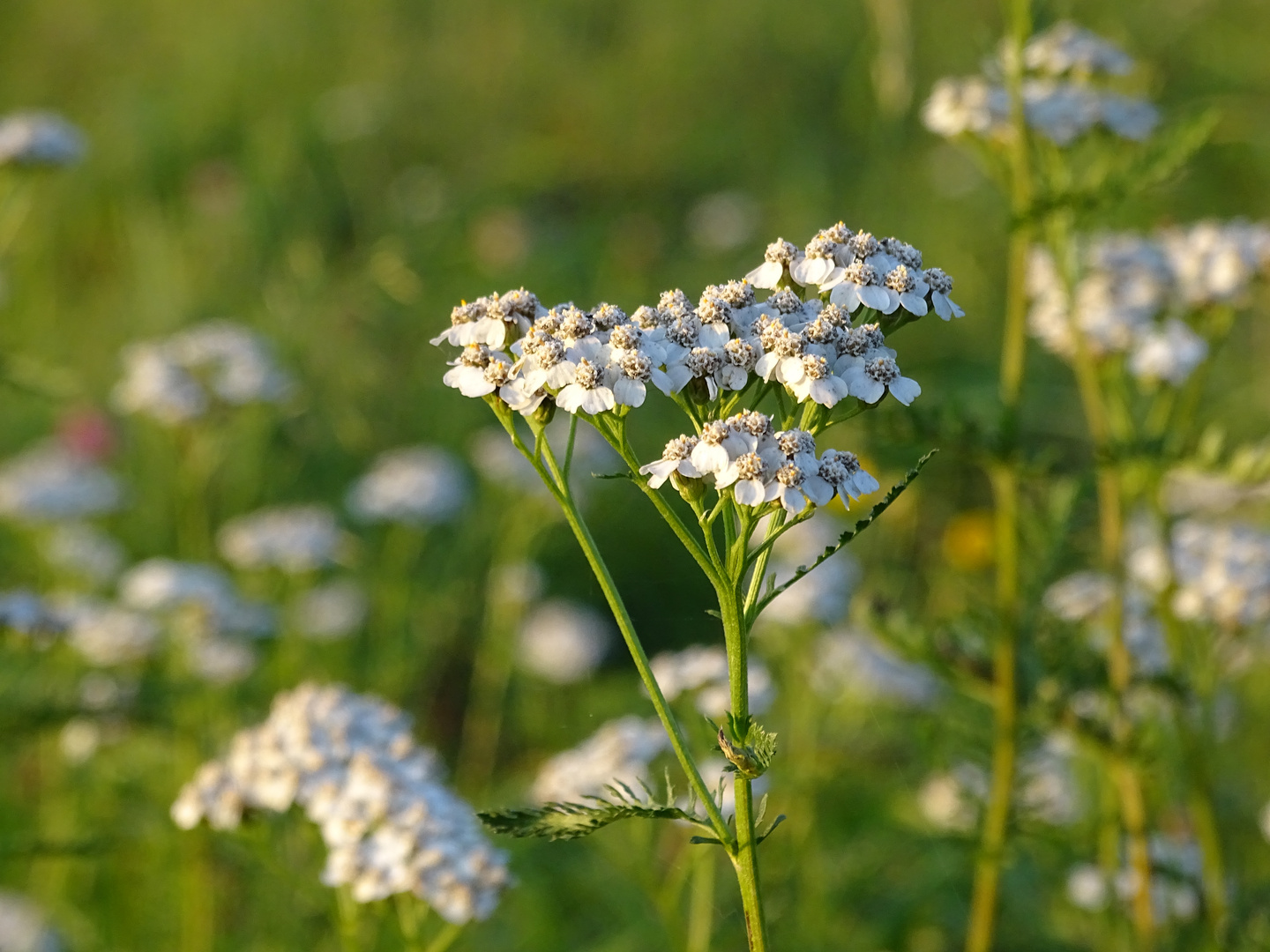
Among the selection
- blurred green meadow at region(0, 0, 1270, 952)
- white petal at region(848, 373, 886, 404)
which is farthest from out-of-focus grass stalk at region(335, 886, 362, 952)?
white petal at region(848, 373, 886, 404)

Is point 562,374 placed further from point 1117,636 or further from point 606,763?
point 1117,636

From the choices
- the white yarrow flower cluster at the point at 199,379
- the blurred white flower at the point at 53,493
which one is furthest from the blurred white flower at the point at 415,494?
the blurred white flower at the point at 53,493

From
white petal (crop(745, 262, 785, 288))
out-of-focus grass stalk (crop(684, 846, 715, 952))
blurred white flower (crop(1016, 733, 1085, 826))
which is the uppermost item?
blurred white flower (crop(1016, 733, 1085, 826))

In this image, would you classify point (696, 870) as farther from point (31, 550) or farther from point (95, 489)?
point (31, 550)

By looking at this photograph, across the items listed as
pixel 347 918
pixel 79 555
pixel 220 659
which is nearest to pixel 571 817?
pixel 347 918

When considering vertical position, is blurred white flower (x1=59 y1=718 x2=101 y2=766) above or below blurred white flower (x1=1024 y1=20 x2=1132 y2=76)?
below

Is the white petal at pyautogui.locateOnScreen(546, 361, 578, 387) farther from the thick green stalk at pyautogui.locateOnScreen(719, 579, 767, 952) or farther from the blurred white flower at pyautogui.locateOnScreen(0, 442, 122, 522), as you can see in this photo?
the blurred white flower at pyautogui.locateOnScreen(0, 442, 122, 522)

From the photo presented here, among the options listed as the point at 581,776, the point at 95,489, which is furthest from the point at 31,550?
the point at 581,776
